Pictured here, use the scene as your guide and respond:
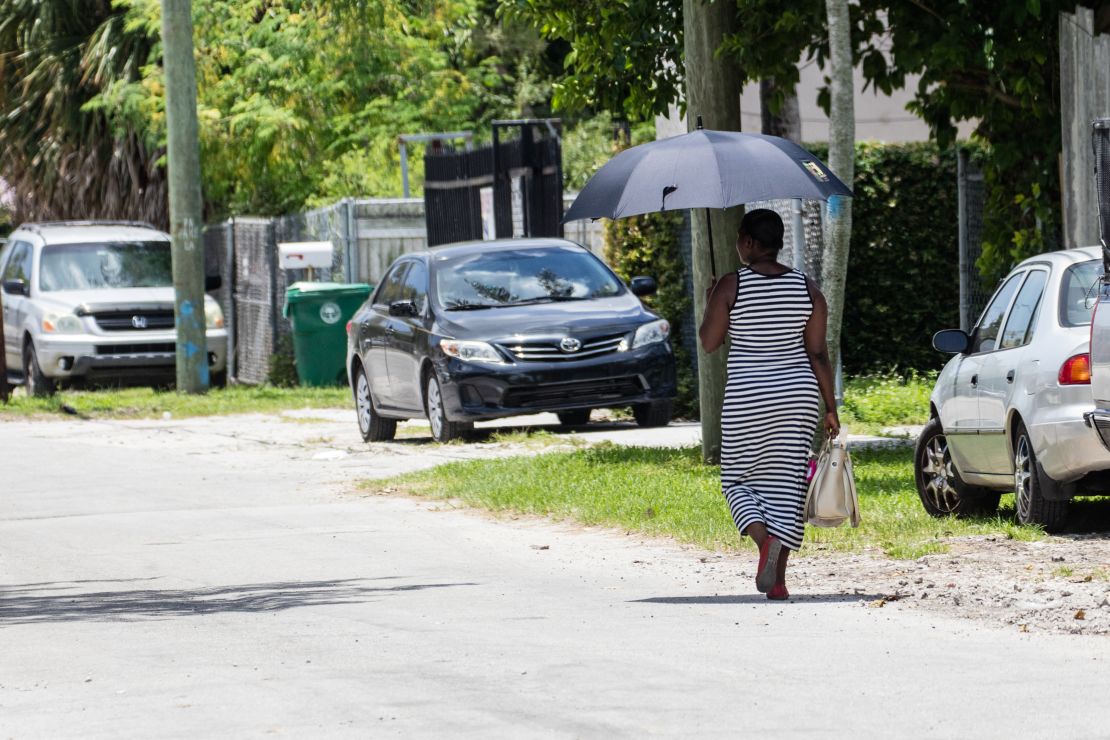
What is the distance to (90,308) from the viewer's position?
24.2m

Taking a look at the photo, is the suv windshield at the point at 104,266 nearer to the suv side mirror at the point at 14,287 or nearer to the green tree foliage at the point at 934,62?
the suv side mirror at the point at 14,287

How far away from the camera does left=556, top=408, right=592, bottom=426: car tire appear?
18578mm

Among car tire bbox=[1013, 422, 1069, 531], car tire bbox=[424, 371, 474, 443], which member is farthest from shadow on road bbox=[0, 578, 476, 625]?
car tire bbox=[424, 371, 474, 443]

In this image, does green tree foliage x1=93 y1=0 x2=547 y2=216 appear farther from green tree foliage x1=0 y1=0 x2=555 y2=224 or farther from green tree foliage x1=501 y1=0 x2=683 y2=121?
green tree foliage x1=501 y1=0 x2=683 y2=121

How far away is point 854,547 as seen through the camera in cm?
1035

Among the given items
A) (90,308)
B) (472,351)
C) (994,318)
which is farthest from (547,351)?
(90,308)

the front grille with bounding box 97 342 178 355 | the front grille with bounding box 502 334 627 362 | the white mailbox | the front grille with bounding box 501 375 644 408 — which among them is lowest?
the front grille with bounding box 501 375 644 408

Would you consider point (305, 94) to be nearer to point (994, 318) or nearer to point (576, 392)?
point (576, 392)

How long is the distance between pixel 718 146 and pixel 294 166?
71.9 feet

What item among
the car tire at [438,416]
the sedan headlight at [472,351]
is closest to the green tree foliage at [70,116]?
the car tire at [438,416]

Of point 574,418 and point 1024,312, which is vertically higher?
point 1024,312

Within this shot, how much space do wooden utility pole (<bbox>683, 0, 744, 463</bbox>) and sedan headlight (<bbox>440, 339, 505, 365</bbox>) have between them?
286cm

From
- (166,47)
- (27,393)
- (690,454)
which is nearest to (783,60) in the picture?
(690,454)

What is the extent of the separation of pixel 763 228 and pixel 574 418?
31.5 ft
